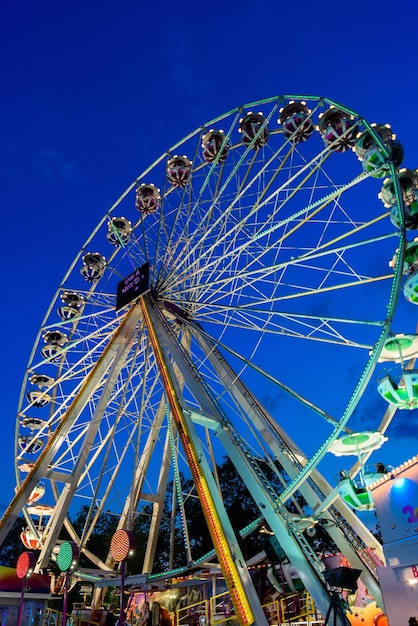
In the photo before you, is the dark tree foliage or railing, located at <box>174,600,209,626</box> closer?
railing, located at <box>174,600,209,626</box>

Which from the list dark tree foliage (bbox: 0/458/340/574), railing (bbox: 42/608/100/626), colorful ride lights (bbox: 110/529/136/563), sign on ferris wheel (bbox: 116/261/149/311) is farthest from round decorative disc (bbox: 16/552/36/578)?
dark tree foliage (bbox: 0/458/340/574)

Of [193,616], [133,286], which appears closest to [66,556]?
[193,616]

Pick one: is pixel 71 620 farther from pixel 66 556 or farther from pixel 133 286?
pixel 133 286

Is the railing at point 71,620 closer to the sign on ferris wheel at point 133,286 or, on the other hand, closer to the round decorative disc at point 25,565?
the round decorative disc at point 25,565

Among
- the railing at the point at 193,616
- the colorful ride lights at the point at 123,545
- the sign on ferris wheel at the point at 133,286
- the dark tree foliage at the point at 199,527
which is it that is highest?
the sign on ferris wheel at the point at 133,286

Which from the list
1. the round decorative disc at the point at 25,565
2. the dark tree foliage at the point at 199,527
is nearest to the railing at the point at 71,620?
the round decorative disc at the point at 25,565

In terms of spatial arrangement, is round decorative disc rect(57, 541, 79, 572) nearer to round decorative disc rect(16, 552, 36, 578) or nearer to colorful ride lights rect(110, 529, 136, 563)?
round decorative disc rect(16, 552, 36, 578)

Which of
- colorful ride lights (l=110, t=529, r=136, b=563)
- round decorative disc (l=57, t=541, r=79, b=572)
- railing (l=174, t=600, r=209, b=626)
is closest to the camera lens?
colorful ride lights (l=110, t=529, r=136, b=563)

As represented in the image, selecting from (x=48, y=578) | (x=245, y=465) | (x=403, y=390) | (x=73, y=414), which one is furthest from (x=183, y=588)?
(x=403, y=390)

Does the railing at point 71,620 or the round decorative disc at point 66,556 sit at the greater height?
the round decorative disc at point 66,556

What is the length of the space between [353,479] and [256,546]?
18.3m

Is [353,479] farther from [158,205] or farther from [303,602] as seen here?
[158,205]

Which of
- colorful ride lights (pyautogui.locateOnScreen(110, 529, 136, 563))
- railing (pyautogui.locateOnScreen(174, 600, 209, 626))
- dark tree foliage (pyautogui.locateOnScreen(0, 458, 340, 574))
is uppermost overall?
dark tree foliage (pyautogui.locateOnScreen(0, 458, 340, 574))

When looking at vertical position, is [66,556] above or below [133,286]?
below
